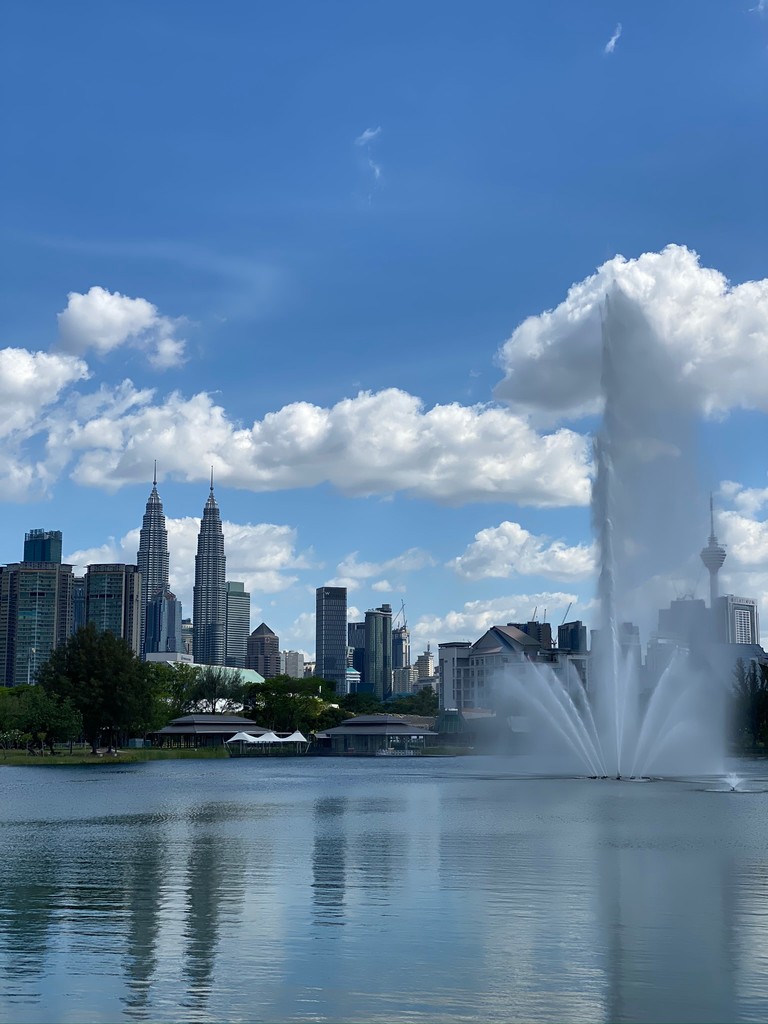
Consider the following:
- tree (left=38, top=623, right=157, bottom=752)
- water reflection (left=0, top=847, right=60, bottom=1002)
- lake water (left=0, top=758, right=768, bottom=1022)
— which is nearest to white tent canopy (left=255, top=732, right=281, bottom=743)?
tree (left=38, top=623, right=157, bottom=752)

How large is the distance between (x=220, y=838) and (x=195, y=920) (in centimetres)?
1845

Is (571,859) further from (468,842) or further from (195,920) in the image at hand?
(195,920)

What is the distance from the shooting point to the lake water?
60.9 ft

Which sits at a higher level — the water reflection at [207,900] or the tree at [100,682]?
the tree at [100,682]

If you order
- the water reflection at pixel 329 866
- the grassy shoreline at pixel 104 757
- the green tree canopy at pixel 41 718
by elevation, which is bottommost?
the grassy shoreline at pixel 104 757

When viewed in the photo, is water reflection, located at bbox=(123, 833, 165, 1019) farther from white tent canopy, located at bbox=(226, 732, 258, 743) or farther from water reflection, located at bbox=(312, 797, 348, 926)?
white tent canopy, located at bbox=(226, 732, 258, 743)

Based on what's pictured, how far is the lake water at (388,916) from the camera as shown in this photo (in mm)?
18562

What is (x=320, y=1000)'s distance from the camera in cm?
1853

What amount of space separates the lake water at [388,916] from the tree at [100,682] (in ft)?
250

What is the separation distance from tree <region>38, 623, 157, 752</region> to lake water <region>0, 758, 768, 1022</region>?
250 ft

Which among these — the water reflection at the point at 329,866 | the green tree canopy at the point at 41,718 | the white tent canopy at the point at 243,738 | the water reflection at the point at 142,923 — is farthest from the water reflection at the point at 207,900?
the white tent canopy at the point at 243,738

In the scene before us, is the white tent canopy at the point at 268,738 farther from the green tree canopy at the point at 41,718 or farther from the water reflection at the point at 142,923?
the water reflection at the point at 142,923

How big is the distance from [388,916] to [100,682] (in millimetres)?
108757

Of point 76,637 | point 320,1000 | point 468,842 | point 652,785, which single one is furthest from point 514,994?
point 76,637
